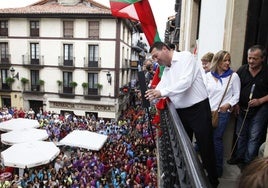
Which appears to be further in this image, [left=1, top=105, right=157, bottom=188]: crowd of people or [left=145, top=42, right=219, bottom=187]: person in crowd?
[left=1, top=105, right=157, bottom=188]: crowd of people

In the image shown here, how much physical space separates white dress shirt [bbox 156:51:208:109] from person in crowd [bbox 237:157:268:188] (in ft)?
6.28

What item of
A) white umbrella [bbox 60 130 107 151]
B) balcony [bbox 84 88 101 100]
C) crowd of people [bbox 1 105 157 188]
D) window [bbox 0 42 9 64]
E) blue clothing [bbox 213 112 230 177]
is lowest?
crowd of people [bbox 1 105 157 188]

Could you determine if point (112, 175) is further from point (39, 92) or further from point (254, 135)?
point (39, 92)

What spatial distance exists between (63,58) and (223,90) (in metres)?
24.5

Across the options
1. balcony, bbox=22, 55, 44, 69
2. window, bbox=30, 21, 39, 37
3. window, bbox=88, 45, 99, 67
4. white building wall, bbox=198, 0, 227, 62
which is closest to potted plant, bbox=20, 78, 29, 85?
balcony, bbox=22, 55, 44, 69

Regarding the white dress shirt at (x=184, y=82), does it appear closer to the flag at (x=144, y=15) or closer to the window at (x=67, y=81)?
the flag at (x=144, y=15)

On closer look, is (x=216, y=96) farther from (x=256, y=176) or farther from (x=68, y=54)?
(x=68, y=54)

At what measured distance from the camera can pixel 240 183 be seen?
967mm

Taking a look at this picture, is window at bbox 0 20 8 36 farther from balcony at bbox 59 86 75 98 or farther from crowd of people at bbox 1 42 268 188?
crowd of people at bbox 1 42 268 188

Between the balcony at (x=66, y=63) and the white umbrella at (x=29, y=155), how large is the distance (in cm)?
1483

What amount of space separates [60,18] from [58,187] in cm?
1966

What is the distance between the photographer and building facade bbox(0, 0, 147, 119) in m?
25.5

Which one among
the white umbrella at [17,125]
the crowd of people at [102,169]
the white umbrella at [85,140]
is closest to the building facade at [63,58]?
the white umbrella at [17,125]

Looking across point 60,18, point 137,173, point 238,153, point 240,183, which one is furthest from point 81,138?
point 60,18
